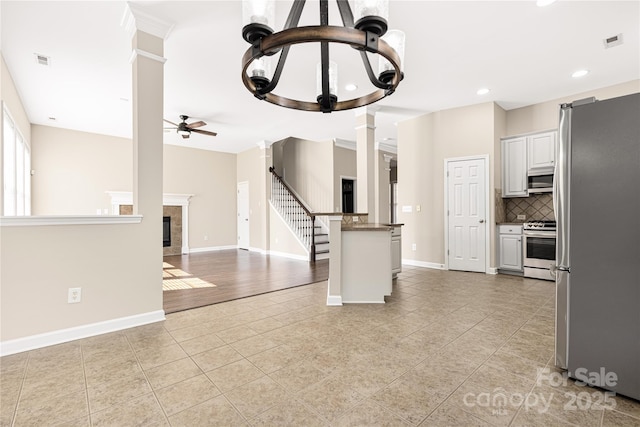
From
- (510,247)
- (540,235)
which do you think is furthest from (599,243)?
(510,247)

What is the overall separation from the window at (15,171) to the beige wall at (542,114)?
7815 mm

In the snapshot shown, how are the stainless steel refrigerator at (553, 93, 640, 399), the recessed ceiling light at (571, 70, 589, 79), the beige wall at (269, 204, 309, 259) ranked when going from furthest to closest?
1. the beige wall at (269, 204, 309, 259)
2. the recessed ceiling light at (571, 70, 589, 79)
3. the stainless steel refrigerator at (553, 93, 640, 399)

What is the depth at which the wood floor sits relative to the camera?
391cm

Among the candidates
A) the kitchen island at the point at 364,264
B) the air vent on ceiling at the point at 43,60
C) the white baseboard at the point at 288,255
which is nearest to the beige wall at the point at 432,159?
the white baseboard at the point at 288,255

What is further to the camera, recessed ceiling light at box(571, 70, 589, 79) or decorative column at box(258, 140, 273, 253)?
decorative column at box(258, 140, 273, 253)

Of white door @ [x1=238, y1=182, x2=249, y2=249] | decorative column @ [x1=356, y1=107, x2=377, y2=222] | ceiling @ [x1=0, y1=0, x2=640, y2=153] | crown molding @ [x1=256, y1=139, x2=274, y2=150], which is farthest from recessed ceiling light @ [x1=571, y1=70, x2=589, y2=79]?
white door @ [x1=238, y1=182, x2=249, y2=249]

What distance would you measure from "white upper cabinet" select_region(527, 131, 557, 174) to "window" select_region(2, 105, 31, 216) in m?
7.73

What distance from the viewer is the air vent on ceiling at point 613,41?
10.9 ft

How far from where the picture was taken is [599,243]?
186 centimetres

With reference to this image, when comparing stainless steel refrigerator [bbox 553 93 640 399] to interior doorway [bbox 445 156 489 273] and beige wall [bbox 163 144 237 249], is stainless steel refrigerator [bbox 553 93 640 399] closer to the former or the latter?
interior doorway [bbox 445 156 489 273]

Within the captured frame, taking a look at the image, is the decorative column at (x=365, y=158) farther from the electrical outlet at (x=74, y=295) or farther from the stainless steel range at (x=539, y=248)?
the electrical outlet at (x=74, y=295)

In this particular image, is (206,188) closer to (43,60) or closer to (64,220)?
(43,60)

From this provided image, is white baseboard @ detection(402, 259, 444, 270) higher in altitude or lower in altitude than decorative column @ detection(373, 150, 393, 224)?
lower

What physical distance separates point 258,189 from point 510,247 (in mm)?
6129
